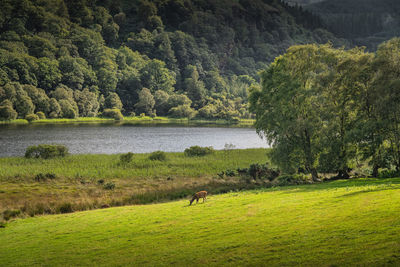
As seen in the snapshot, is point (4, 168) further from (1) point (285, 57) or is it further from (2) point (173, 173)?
(1) point (285, 57)

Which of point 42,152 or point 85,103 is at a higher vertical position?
point 85,103

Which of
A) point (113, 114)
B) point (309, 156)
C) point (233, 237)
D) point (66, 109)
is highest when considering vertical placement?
point (66, 109)

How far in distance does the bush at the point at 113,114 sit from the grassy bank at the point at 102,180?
12612cm

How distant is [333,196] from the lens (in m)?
19.1

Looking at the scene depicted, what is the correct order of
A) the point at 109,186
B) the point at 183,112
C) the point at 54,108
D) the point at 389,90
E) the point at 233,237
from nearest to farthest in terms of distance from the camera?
1. the point at 233,237
2. the point at 389,90
3. the point at 109,186
4. the point at 54,108
5. the point at 183,112

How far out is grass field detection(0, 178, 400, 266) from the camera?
1065 centimetres

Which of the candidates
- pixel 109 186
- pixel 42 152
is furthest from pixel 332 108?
pixel 42 152

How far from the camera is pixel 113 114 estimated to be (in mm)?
177125

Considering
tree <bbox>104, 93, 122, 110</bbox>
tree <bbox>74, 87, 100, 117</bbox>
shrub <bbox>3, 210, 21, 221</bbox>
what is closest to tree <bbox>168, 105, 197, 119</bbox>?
tree <bbox>104, 93, 122, 110</bbox>

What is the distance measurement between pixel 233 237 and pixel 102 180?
91.4ft

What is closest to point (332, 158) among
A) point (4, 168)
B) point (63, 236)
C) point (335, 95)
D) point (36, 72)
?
point (335, 95)

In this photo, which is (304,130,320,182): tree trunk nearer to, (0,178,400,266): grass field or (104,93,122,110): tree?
(0,178,400,266): grass field

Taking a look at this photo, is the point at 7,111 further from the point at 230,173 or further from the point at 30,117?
the point at 230,173

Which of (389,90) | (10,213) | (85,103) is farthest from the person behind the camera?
(85,103)
